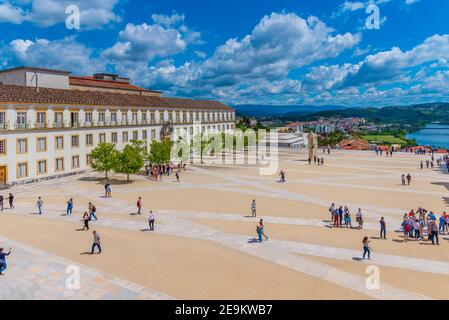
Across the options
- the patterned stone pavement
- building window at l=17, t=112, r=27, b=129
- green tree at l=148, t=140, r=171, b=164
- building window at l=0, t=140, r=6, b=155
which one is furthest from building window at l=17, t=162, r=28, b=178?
the patterned stone pavement

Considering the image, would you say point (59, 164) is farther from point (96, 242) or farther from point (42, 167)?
point (96, 242)

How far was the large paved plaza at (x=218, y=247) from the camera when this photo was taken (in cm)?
1369

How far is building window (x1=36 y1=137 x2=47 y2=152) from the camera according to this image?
39.8m

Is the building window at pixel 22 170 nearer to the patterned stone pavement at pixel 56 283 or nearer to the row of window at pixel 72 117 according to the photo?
the row of window at pixel 72 117

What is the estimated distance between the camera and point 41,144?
4038 centimetres

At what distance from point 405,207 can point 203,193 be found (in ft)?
56.2

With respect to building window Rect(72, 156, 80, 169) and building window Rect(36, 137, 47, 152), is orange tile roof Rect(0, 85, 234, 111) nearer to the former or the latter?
building window Rect(36, 137, 47, 152)

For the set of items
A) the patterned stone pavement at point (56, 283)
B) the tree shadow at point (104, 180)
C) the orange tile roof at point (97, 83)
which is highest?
the orange tile roof at point (97, 83)

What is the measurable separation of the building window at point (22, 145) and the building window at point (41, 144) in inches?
58.1

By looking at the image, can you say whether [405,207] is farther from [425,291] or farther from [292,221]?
[425,291]

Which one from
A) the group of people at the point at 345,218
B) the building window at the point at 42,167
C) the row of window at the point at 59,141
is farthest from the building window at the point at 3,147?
the group of people at the point at 345,218

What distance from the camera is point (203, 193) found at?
33.3 metres

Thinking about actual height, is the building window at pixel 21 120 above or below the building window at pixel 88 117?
below

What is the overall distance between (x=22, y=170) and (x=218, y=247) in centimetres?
2929
